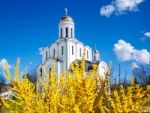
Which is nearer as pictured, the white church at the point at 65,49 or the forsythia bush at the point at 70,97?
the forsythia bush at the point at 70,97

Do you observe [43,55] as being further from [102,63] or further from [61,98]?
[61,98]

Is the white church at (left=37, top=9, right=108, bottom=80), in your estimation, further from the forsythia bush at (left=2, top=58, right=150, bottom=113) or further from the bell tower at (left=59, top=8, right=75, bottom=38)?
the forsythia bush at (left=2, top=58, right=150, bottom=113)

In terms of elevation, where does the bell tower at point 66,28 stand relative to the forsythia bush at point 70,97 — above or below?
above

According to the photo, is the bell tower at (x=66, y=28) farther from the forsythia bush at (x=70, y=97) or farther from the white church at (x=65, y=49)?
the forsythia bush at (x=70, y=97)

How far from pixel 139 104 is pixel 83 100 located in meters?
0.77

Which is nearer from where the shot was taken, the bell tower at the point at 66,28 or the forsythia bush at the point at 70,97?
the forsythia bush at the point at 70,97

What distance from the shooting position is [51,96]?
4.97 metres

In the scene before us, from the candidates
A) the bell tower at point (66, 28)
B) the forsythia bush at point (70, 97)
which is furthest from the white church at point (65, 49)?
the forsythia bush at point (70, 97)

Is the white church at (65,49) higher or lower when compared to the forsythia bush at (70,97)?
higher

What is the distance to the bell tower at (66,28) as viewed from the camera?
67000 millimetres

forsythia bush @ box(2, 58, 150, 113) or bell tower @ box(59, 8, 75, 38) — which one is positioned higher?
bell tower @ box(59, 8, 75, 38)

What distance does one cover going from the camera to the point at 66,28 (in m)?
67.4

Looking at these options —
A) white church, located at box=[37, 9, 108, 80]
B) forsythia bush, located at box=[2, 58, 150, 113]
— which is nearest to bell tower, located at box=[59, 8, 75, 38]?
white church, located at box=[37, 9, 108, 80]

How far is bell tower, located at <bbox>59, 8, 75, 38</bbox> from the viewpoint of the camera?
220 ft
